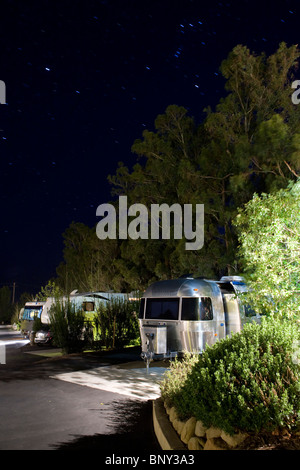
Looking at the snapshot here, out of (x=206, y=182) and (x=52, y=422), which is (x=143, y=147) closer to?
(x=206, y=182)

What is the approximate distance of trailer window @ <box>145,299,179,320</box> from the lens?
37.9ft

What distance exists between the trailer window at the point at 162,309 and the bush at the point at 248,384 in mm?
5861

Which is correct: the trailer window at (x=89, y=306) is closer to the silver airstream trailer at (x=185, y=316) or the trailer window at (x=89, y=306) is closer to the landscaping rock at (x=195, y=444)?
the silver airstream trailer at (x=185, y=316)

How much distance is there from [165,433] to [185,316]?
6063 mm

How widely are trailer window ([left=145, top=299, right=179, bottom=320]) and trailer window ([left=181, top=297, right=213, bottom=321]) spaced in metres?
0.29

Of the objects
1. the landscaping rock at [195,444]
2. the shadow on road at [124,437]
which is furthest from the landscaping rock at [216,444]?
the shadow on road at [124,437]

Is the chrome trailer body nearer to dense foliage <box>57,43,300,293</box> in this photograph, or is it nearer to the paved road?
the paved road

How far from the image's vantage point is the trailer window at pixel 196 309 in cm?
1116

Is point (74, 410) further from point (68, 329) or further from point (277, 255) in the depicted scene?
point (68, 329)

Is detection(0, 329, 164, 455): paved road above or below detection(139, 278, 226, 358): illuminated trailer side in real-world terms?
below

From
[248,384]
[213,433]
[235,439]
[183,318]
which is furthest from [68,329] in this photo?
[235,439]

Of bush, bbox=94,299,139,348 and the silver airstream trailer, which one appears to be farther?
bush, bbox=94,299,139,348

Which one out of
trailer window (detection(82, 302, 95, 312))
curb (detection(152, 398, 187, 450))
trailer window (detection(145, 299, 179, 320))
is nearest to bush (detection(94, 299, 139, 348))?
trailer window (detection(82, 302, 95, 312))

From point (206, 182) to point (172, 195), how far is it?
5217mm
